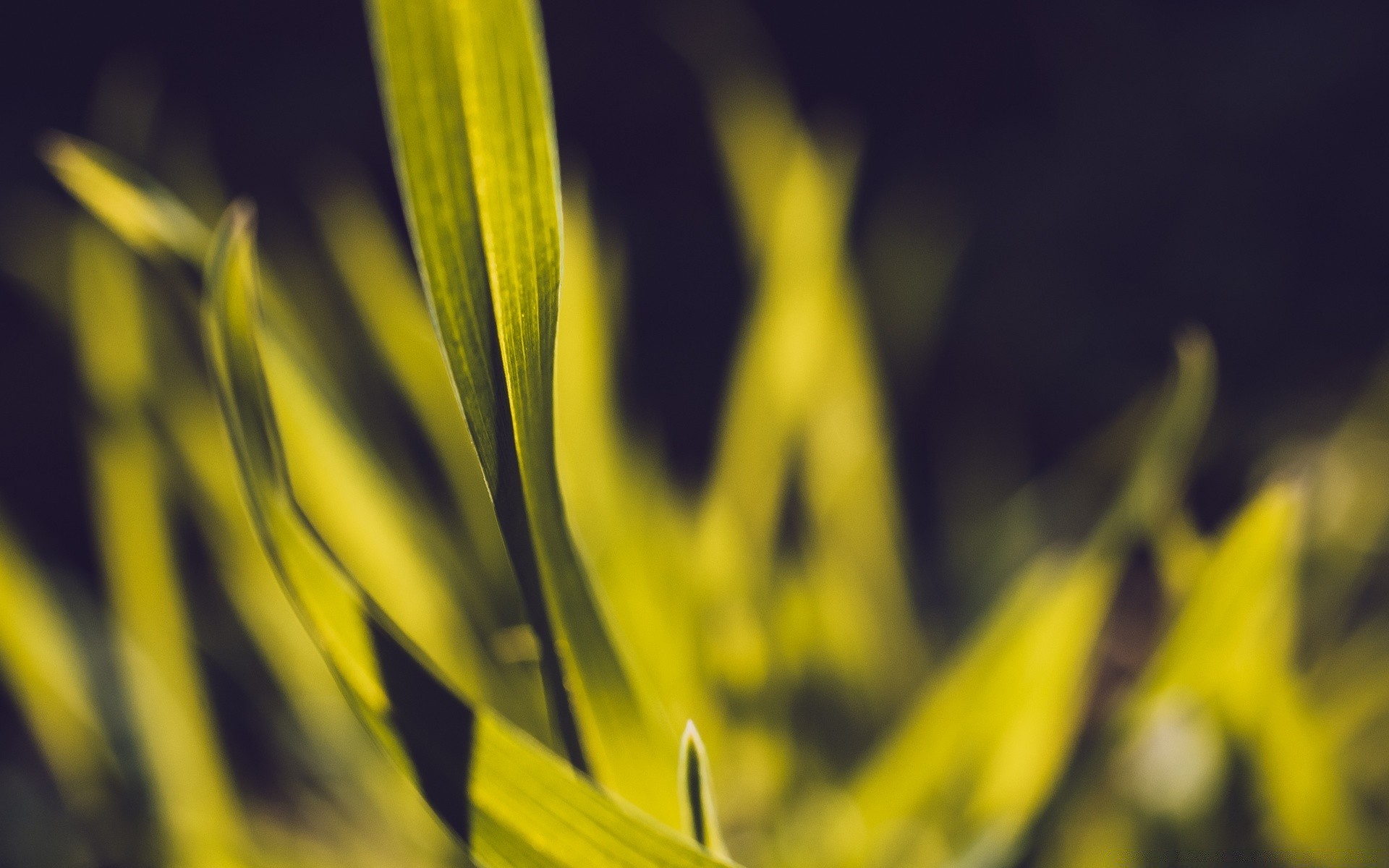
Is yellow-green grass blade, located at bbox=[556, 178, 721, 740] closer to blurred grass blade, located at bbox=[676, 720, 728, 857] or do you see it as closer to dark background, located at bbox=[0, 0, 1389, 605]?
blurred grass blade, located at bbox=[676, 720, 728, 857]

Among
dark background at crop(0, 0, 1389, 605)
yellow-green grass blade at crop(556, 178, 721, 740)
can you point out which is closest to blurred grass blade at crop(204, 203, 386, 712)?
yellow-green grass blade at crop(556, 178, 721, 740)

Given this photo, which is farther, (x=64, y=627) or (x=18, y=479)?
(x=18, y=479)

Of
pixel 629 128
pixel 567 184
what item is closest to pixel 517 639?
pixel 567 184

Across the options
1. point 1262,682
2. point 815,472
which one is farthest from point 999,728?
point 815,472

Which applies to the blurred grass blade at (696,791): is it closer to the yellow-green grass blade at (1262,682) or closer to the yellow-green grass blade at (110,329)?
the yellow-green grass blade at (1262,682)

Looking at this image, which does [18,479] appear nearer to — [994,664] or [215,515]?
[215,515]

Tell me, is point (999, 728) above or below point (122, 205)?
below

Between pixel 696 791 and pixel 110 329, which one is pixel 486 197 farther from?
pixel 110 329
